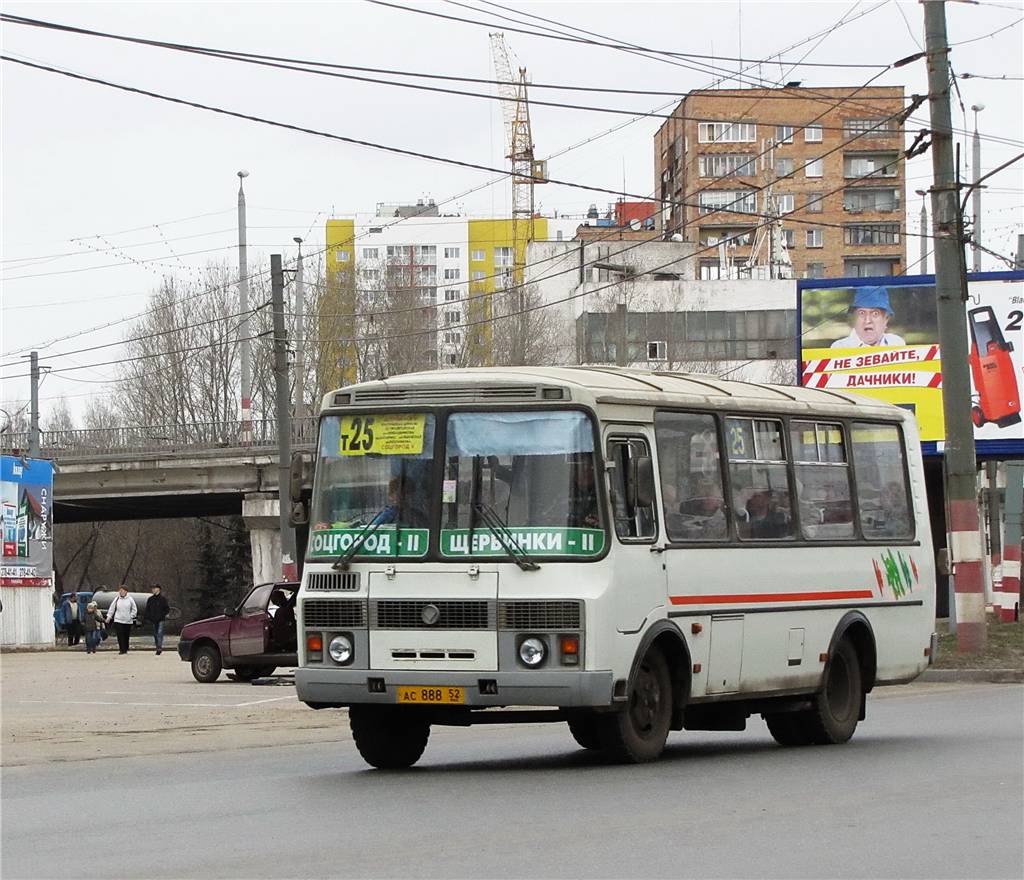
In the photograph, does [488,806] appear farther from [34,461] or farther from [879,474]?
[34,461]

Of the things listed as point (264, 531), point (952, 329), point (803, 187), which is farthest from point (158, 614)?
point (803, 187)

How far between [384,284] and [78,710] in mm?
65126

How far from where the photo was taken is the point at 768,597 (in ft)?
50.8

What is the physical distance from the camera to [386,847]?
31.8 ft

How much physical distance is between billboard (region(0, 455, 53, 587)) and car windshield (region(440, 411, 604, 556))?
3722 cm

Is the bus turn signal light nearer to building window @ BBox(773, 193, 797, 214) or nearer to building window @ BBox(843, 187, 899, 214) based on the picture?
building window @ BBox(773, 193, 797, 214)

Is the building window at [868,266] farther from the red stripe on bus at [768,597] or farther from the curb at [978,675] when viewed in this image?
the red stripe on bus at [768,597]

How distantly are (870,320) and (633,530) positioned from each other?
25.1 meters

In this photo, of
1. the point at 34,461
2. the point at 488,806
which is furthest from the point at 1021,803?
the point at 34,461

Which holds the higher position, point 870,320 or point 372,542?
point 870,320

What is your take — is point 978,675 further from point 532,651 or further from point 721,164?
point 721,164

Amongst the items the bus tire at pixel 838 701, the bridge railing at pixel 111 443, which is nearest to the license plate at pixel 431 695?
the bus tire at pixel 838 701

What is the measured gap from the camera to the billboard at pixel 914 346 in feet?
122

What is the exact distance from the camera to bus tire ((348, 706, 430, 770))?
14328 mm
